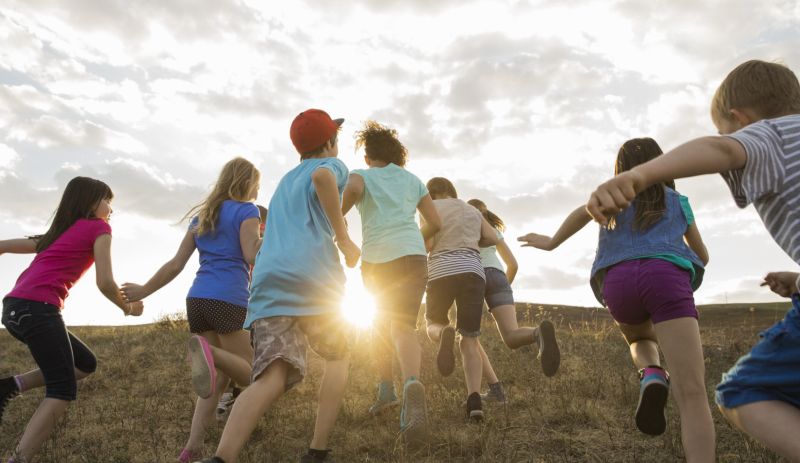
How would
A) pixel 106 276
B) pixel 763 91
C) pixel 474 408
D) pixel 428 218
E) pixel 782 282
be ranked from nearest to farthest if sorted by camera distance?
1. pixel 763 91
2. pixel 782 282
3. pixel 106 276
4. pixel 474 408
5. pixel 428 218

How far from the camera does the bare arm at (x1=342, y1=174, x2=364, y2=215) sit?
4.85m

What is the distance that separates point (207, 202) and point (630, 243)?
10.3 ft

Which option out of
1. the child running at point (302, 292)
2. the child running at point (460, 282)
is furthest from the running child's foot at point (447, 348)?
the child running at point (302, 292)

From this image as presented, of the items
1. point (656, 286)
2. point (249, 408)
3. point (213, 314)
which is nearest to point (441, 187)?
point (213, 314)

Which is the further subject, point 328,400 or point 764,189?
point 328,400

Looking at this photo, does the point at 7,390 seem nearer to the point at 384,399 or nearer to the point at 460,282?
the point at 384,399

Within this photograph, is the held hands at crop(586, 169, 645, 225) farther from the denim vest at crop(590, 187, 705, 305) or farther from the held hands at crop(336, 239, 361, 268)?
the held hands at crop(336, 239, 361, 268)

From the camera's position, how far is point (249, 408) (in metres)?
3.12

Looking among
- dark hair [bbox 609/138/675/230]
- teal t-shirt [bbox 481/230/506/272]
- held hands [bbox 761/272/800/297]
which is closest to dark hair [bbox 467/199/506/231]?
teal t-shirt [bbox 481/230/506/272]

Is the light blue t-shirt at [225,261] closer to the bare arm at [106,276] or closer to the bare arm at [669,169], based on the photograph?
the bare arm at [106,276]

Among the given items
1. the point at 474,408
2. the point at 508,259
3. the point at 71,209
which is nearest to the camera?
the point at 71,209

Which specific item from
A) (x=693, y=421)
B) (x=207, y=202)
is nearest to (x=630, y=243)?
(x=693, y=421)

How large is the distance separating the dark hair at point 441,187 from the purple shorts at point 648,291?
2.76m

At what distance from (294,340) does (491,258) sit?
10.8 ft
